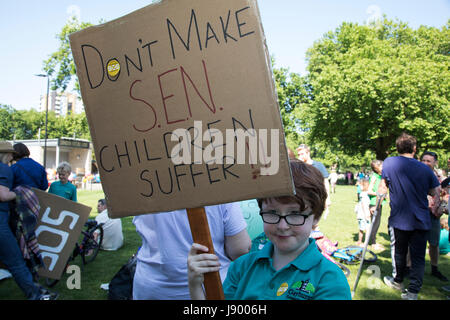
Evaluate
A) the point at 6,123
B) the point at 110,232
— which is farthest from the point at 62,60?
the point at 6,123

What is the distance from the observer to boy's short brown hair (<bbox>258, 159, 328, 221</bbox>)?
1.42m

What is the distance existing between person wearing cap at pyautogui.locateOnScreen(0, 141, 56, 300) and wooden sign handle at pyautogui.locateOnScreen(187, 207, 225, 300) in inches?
125

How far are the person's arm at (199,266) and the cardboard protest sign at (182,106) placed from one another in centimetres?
19

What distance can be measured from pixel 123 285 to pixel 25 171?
6.38 feet

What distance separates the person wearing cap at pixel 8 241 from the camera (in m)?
3.58

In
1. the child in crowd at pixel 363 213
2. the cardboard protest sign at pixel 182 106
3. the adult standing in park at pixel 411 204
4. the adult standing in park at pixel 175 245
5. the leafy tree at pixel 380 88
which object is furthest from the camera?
the leafy tree at pixel 380 88

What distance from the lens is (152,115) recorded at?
1.39 meters

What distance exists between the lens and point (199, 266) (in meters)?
1.29

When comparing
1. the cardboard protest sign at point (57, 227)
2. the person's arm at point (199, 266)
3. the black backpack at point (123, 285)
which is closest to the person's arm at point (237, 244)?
the person's arm at point (199, 266)

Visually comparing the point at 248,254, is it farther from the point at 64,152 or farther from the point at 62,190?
the point at 64,152

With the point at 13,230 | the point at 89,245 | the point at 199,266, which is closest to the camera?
the point at 199,266

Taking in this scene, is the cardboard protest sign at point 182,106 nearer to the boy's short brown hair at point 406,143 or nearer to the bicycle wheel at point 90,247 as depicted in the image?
the boy's short brown hair at point 406,143

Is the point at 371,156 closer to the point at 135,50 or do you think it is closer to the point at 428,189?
the point at 428,189

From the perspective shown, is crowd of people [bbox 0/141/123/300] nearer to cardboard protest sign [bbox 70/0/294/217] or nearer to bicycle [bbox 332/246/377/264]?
cardboard protest sign [bbox 70/0/294/217]
